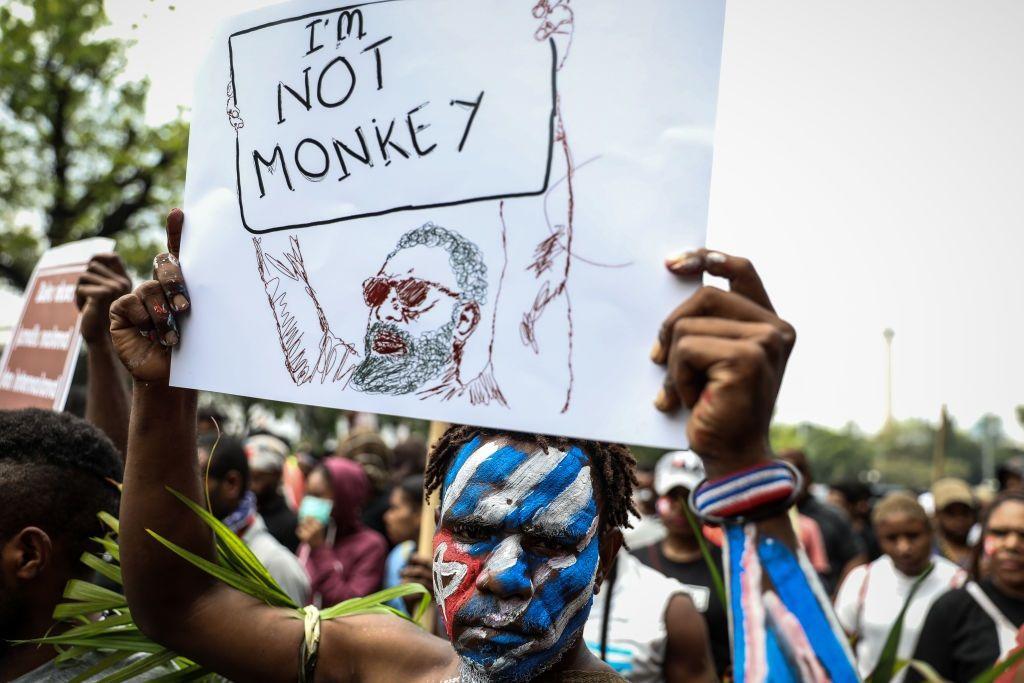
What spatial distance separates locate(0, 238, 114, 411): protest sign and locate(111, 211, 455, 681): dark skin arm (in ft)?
2.88

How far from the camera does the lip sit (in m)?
1.72

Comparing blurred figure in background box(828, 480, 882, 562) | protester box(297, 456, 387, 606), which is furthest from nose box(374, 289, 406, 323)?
blurred figure in background box(828, 480, 882, 562)

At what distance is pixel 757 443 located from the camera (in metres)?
1.36

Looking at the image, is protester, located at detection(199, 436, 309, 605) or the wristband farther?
protester, located at detection(199, 436, 309, 605)

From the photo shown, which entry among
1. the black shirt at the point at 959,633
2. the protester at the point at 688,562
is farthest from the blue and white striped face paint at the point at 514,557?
the black shirt at the point at 959,633

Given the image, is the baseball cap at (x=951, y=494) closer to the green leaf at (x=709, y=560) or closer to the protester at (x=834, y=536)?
the protester at (x=834, y=536)

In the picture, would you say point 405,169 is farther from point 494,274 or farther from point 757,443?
point 757,443

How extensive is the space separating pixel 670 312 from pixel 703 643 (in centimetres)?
236

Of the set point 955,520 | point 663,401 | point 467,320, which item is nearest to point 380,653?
point 467,320

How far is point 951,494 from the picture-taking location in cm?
703

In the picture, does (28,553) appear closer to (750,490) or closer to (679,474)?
(750,490)

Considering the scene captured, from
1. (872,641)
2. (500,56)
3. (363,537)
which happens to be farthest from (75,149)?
(500,56)

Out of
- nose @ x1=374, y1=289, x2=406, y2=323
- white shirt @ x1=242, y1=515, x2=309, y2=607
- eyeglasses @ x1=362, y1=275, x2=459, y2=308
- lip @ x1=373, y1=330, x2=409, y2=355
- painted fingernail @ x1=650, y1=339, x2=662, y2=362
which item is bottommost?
white shirt @ x1=242, y1=515, x2=309, y2=607

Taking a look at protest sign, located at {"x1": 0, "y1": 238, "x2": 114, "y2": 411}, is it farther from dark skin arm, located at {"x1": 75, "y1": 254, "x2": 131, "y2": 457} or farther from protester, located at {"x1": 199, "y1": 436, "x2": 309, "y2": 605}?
protester, located at {"x1": 199, "y1": 436, "x2": 309, "y2": 605}
